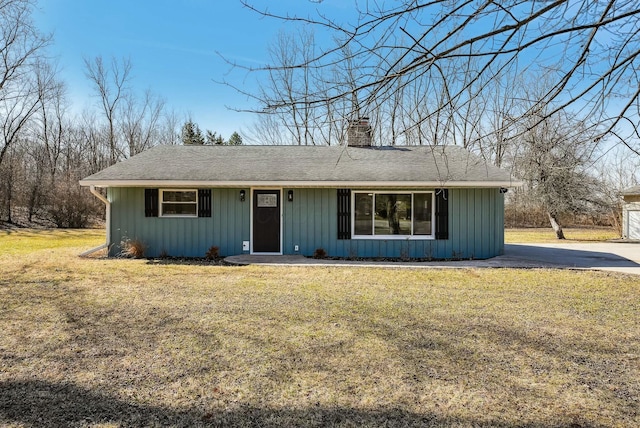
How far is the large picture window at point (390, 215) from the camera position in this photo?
386 inches

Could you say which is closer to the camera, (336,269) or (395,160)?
(336,269)

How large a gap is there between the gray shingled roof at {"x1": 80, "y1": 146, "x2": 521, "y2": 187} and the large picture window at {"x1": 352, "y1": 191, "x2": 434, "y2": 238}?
1.93ft

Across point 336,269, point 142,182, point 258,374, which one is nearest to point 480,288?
point 336,269

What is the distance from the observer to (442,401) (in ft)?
8.45

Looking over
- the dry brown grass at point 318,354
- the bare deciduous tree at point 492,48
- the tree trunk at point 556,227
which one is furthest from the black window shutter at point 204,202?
the tree trunk at point 556,227

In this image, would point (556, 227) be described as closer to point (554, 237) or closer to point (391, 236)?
point (554, 237)

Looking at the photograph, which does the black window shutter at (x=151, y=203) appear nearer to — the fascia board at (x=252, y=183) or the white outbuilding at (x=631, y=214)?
the fascia board at (x=252, y=183)

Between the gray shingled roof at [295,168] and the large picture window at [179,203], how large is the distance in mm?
517

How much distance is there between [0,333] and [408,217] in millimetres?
8540

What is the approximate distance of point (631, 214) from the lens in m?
16.6

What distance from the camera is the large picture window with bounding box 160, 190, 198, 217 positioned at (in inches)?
394

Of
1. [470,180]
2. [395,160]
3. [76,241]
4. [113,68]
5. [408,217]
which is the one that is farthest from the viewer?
[113,68]

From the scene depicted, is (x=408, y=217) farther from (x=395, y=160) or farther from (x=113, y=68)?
(x=113, y=68)

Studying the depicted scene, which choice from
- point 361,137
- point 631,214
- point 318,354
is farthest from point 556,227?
point 318,354
